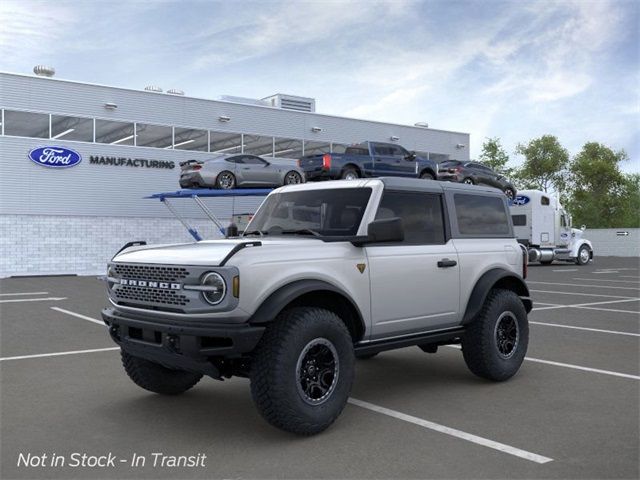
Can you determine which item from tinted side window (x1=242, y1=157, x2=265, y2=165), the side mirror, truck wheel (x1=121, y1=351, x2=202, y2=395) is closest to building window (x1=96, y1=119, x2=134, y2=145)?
tinted side window (x1=242, y1=157, x2=265, y2=165)

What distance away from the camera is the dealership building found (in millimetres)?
25844

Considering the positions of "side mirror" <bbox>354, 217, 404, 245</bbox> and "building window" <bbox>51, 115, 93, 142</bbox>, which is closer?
"side mirror" <bbox>354, 217, 404, 245</bbox>

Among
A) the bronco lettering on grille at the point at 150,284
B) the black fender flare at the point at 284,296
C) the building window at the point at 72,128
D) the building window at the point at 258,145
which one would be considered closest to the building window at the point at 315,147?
the building window at the point at 258,145

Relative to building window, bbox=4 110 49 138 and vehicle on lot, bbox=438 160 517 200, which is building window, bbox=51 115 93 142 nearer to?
building window, bbox=4 110 49 138

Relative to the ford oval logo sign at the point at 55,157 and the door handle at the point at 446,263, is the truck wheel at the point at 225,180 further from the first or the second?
the door handle at the point at 446,263

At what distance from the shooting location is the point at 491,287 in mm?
6422

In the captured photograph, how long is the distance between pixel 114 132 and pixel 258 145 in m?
7.20

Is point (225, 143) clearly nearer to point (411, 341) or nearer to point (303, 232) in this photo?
point (303, 232)

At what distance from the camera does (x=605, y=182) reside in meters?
71.8

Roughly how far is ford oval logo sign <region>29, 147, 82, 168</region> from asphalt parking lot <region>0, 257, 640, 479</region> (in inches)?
776

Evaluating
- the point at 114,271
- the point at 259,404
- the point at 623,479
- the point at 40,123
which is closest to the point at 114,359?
the point at 114,271

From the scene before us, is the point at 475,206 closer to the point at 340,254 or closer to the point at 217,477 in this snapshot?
the point at 340,254

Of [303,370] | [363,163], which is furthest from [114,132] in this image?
[303,370]

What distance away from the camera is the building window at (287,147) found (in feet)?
107
